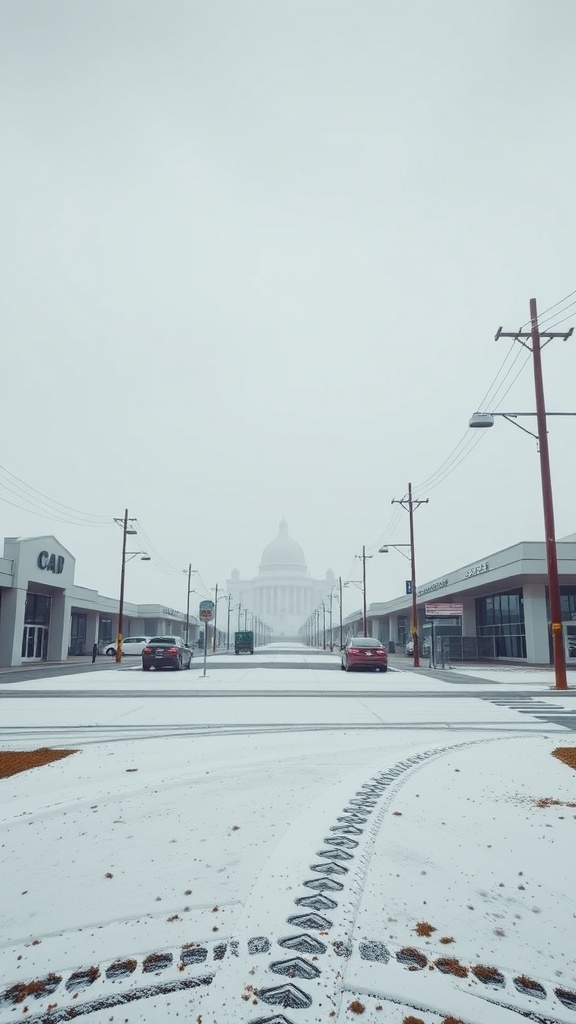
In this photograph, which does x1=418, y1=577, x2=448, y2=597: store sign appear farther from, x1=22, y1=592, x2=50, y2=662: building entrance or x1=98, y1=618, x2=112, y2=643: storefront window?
x1=98, y1=618, x2=112, y2=643: storefront window

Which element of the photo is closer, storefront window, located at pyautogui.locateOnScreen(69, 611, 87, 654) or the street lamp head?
the street lamp head

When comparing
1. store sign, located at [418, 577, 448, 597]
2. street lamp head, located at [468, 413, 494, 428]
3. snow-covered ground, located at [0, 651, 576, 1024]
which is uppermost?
street lamp head, located at [468, 413, 494, 428]

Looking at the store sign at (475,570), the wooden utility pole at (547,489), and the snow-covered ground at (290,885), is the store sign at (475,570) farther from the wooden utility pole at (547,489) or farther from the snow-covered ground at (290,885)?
the snow-covered ground at (290,885)

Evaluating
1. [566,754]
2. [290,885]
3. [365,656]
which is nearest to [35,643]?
[365,656]

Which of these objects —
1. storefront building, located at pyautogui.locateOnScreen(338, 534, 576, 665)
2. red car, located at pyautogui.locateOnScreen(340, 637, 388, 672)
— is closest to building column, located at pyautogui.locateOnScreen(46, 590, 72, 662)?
red car, located at pyautogui.locateOnScreen(340, 637, 388, 672)

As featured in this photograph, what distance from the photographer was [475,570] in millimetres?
36312

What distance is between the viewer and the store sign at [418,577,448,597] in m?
43.9

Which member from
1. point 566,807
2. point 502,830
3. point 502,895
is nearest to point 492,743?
point 566,807

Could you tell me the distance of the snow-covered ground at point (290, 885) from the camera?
108 inches

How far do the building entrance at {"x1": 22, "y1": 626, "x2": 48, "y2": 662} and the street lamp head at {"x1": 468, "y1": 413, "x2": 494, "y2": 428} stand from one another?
102 ft

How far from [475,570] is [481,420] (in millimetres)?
19467

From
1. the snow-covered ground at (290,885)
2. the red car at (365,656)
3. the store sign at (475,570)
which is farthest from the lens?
the store sign at (475,570)

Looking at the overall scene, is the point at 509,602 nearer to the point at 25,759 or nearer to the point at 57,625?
the point at 57,625

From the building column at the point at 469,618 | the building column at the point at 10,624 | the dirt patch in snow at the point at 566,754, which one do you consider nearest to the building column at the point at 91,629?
the building column at the point at 10,624
